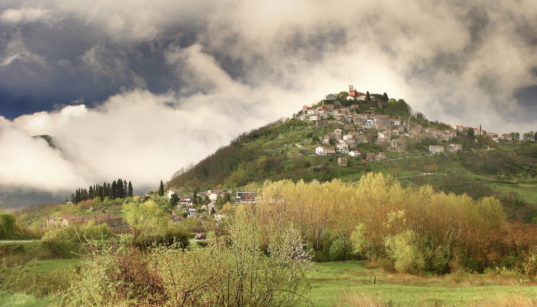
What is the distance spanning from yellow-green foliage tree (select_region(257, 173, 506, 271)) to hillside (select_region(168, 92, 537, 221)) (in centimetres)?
4499

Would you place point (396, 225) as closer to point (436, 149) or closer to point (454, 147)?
point (436, 149)

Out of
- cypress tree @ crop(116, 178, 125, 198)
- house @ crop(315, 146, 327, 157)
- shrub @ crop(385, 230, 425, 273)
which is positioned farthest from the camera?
house @ crop(315, 146, 327, 157)

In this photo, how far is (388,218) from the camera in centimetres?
4438

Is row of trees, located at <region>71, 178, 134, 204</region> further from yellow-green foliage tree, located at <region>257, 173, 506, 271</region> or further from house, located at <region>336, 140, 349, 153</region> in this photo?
house, located at <region>336, 140, 349, 153</region>

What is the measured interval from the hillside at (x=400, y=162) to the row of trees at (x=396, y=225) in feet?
155

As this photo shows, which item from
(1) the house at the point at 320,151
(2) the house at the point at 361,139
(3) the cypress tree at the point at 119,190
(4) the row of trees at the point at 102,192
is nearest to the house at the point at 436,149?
(2) the house at the point at 361,139

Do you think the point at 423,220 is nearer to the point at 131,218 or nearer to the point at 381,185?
the point at 381,185

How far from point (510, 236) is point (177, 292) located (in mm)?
47159

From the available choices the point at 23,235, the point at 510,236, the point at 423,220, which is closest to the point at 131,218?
the point at 23,235

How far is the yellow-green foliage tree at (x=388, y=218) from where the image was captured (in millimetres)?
38031

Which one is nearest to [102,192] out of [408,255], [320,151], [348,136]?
[320,151]

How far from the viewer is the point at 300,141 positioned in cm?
18575

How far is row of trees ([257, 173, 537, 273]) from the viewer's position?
36344mm

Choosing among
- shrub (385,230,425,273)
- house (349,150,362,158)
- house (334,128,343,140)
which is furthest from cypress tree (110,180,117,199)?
shrub (385,230,425,273)
